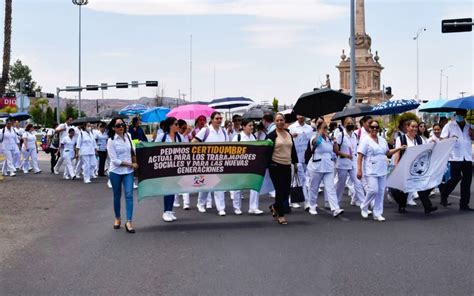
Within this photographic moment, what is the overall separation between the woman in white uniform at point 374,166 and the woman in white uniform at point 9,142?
45.2 ft

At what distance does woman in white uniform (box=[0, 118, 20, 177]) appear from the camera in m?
20.6

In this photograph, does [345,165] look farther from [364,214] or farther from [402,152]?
[364,214]

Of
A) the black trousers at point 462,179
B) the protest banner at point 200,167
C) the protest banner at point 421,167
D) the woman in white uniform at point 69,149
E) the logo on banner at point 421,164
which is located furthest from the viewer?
the woman in white uniform at point 69,149

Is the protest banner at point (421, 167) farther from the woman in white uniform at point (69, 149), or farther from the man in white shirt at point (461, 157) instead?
the woman in white uniform at point (69, 149)

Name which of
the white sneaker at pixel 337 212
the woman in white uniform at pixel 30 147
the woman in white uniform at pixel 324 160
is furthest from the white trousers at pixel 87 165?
the white sneaker at pixel 337 212

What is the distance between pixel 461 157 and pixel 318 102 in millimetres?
2721

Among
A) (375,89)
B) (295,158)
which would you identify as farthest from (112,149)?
(375,89)

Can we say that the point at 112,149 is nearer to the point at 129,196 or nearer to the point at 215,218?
the point at 129,196

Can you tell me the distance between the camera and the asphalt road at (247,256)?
20.8ft

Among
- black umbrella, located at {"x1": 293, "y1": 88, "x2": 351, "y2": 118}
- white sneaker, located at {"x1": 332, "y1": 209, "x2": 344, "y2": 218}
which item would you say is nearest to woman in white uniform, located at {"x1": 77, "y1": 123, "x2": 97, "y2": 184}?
black umbrella, located at {"x1": 293, "y1": 88, "x2": 351, "y2": 118}

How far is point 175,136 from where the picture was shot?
427 inches

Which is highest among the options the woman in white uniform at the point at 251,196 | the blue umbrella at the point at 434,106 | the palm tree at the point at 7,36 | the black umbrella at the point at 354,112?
the palm tree at the point at 7,36

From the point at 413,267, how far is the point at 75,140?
1416 cm

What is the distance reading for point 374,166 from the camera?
1025cm
